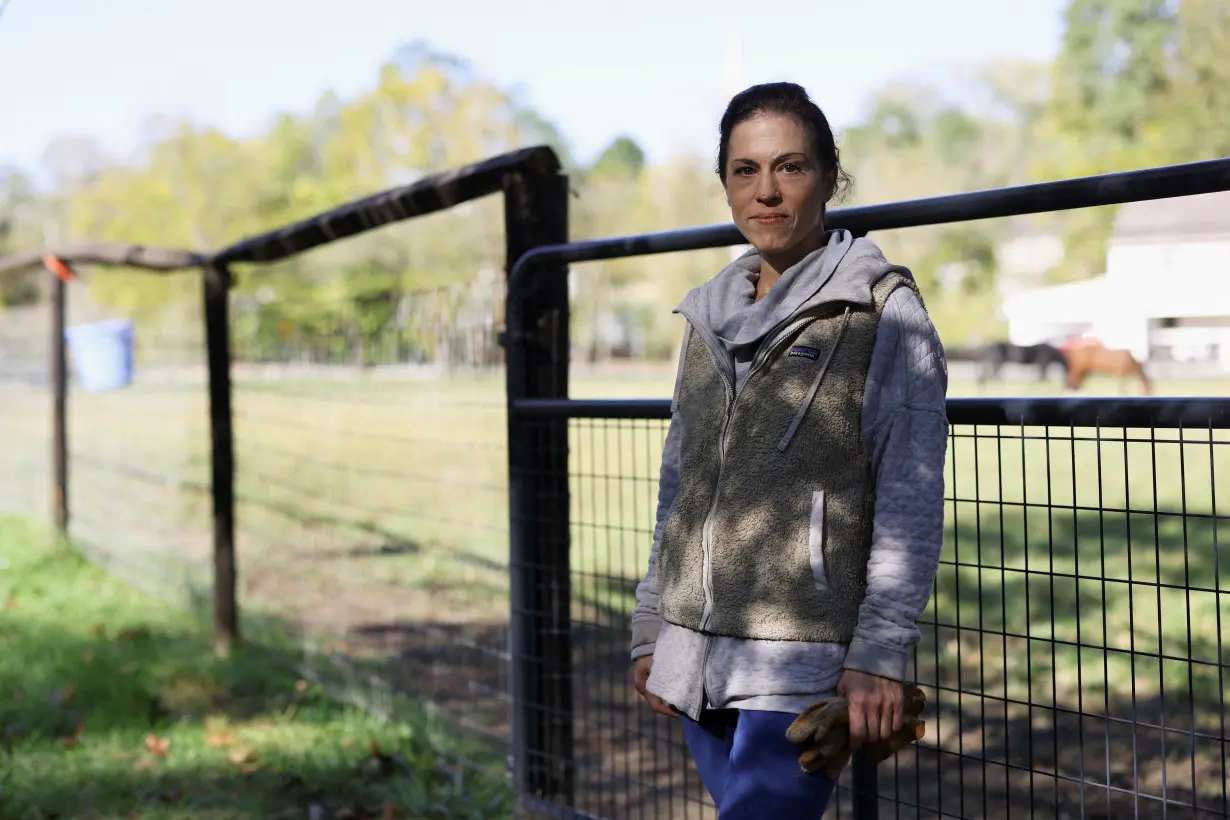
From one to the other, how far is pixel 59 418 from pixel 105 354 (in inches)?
24.4

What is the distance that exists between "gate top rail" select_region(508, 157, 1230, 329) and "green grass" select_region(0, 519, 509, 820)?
2038 mm

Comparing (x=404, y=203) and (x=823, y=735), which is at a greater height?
(x=404, y=203)

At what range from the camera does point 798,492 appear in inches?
85.3

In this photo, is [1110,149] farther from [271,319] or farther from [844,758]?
[844,758]

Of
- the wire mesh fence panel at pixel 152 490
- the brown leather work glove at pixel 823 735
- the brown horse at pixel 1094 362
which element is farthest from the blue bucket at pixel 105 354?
the brown horse at pixel 1094 362

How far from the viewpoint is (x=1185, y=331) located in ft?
141

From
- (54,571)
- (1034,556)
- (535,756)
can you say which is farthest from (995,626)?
(54,571)

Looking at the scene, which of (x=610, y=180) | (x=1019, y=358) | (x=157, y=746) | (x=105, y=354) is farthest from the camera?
(x=610, y=180)

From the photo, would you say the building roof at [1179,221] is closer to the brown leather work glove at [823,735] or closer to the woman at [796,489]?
the woman at [796,489]

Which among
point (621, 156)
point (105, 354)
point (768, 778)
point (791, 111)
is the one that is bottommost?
point (768, 778)

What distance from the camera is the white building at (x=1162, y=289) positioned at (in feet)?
139

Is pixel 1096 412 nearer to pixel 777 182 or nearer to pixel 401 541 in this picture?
pixel 777 182

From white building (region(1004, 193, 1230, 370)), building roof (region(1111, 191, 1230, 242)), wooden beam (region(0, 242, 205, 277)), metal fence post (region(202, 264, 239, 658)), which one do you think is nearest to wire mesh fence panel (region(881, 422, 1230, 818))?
metal fence post (region(202, 264, 239, 658))

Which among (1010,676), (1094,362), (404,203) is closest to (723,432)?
(404,203)
